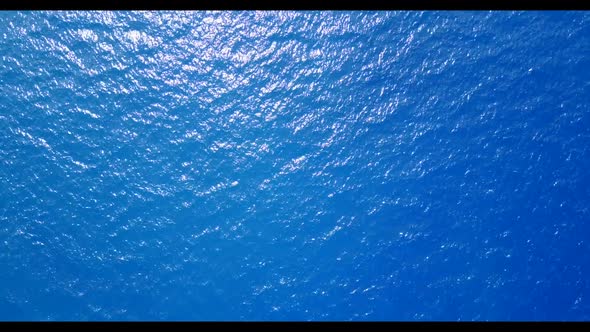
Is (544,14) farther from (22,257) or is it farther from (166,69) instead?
(22,257)

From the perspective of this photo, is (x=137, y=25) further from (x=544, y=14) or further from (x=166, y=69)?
(x=544, y=14)

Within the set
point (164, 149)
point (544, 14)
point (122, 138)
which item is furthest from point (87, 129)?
point (544, 14)

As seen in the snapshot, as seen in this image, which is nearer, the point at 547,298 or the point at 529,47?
the point at 547,298
